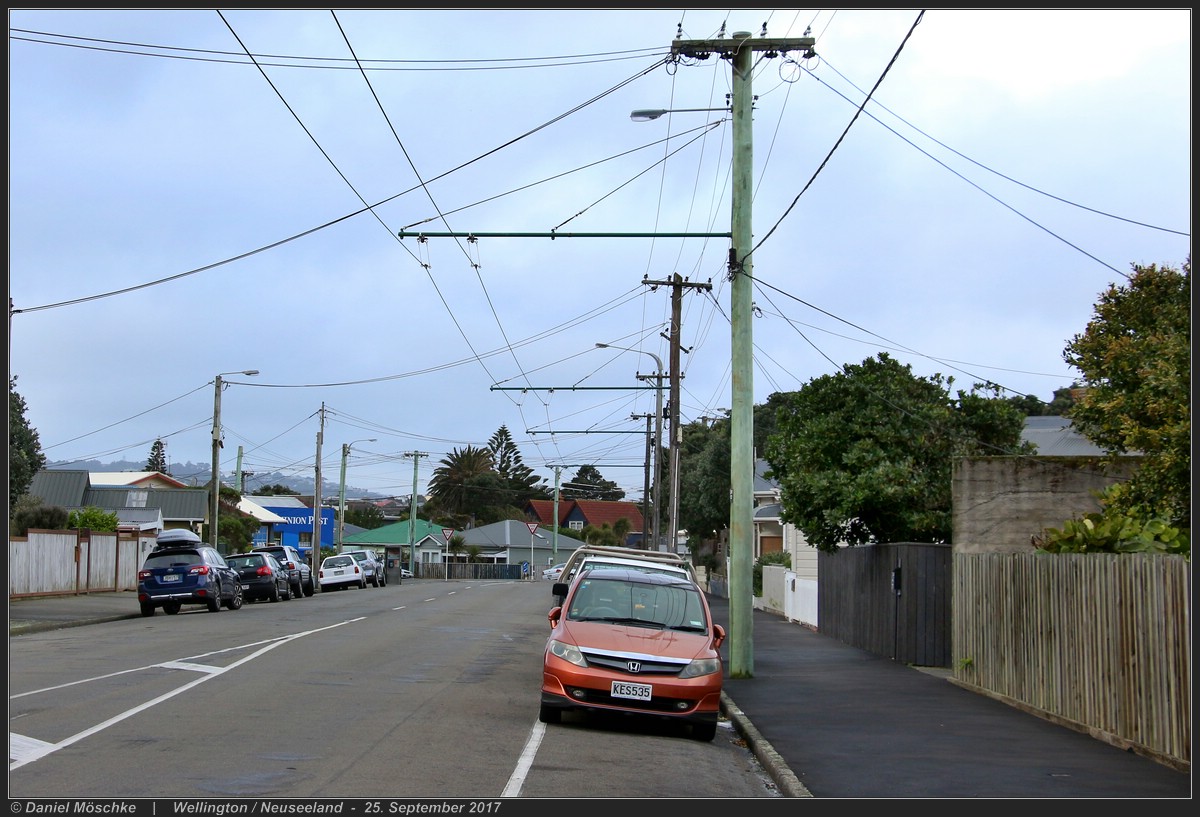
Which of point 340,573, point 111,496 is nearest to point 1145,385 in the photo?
point 340,573


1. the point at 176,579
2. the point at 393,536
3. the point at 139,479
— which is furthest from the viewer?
the point at 393,536

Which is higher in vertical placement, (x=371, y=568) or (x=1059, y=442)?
(x=1059, y=442)

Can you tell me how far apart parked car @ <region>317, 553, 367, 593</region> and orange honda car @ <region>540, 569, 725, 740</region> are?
1585 inches

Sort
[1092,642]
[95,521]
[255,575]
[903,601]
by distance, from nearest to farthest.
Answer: [1092,642], [903,601], [255,575], [95,521]

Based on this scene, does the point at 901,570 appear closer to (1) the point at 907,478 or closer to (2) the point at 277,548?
(1) the point at 907,478

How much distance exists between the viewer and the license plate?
1148 cm

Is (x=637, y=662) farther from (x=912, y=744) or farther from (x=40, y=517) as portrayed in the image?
(x=40, y=517)

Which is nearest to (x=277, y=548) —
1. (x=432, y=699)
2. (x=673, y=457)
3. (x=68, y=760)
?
(x=673, y=457)

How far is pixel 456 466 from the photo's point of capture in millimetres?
106188

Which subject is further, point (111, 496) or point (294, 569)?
point (111, 496)

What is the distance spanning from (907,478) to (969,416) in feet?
6.58

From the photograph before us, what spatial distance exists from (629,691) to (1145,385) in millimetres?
6610

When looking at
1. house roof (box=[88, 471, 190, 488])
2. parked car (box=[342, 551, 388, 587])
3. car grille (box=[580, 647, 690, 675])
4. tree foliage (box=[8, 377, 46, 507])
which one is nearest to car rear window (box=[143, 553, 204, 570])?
tree foliage (box=[8, 377, 46, 507])

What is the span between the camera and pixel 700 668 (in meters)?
11.8
